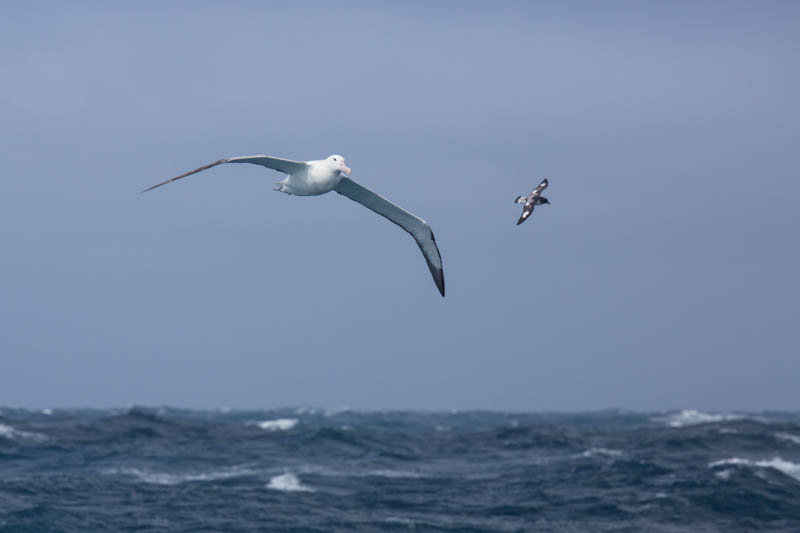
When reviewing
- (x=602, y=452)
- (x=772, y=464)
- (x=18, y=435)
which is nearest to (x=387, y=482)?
(x=602, y=452)

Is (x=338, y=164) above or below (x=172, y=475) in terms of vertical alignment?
above

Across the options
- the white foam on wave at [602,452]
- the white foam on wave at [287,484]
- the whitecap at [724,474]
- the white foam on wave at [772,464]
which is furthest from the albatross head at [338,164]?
the white foam on wave at [602,452]

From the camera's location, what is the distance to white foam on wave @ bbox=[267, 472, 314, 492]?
35094mm

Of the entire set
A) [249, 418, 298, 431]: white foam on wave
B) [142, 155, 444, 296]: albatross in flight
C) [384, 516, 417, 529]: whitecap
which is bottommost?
[384, 516, 417, 529]: whitecap

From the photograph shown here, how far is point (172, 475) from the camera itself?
38.0 m

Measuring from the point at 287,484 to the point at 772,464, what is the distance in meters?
21.5

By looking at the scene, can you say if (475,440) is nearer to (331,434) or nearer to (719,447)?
(331,434)

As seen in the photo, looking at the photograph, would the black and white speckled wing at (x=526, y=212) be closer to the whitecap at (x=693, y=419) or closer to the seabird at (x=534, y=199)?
the seabird at (x=534, y=199)

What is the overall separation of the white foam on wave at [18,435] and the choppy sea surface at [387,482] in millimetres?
138

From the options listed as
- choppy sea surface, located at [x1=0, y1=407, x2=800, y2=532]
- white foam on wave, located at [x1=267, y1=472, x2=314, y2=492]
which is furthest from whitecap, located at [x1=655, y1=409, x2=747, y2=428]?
white foam on wave, located at [x1=267, y1=472, x2=314, y2=492]

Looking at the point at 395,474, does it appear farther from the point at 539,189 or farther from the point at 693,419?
the point at 693,419

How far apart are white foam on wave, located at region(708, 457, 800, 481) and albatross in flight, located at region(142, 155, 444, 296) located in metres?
20.6

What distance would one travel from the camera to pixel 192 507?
Answer: 3100 cm

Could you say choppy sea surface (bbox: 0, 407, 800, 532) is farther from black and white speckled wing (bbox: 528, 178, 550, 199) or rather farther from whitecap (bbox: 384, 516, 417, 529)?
black and white speckled wing (bbox: 528, 178, 550, 199)
